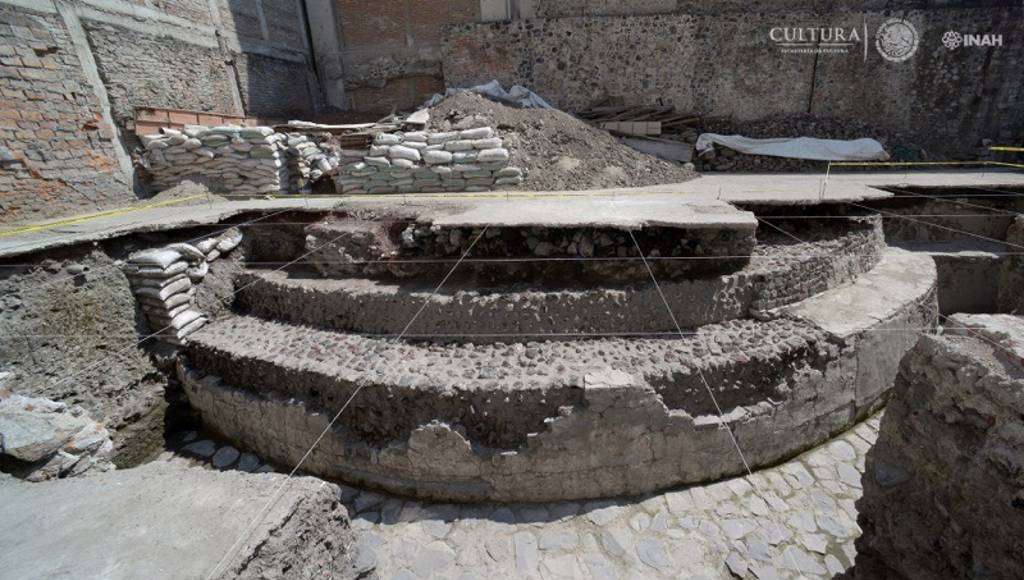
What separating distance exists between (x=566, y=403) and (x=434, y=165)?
5938 millimetres

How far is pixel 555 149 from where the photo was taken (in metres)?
9.55

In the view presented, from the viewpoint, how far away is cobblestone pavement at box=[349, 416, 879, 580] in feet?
11.8

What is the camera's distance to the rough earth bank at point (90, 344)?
4.64 meters

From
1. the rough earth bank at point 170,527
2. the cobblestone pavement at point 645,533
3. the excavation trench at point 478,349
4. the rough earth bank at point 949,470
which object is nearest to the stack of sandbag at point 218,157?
the excavation trench at point 478,349

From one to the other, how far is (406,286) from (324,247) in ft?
4.91

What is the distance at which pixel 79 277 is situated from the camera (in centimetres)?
511

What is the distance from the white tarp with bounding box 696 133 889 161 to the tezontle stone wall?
60.7 inches

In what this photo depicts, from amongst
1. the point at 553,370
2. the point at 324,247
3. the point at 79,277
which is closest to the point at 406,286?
the point at 324,247

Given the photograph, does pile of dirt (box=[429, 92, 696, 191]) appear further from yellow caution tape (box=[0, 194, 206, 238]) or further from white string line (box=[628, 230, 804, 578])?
yellow caution tape (box=[0, 194, 206, 238])

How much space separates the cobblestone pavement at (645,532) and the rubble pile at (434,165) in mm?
5846

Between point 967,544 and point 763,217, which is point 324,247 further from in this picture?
point 967,544

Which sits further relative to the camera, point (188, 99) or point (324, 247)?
point (188, 99)

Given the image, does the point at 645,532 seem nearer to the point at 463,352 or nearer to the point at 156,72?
the point at 463,352

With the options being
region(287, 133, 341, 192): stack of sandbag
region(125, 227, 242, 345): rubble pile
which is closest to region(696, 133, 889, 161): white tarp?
region(287, 133, 341, 192): stack of sandbag
